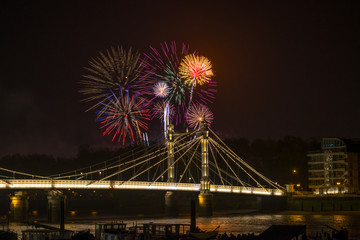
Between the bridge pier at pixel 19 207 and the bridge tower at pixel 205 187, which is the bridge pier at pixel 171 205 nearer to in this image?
the bridge tower at pixel 205 187

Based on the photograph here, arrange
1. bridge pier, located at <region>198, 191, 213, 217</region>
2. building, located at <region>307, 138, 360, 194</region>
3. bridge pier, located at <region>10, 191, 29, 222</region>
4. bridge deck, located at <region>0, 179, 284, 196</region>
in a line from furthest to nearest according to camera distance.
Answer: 1. building, located at <region>307, 138, 360, 194</region>
2. bridge pier, located at <region>198, 191, 213, 217</region>
3. bridge pier, located at <region>10, 191, 29, 222</region>
4. bridge deck, located at <region>0, 179, 284, 196</region>

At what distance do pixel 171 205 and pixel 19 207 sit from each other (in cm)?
1975

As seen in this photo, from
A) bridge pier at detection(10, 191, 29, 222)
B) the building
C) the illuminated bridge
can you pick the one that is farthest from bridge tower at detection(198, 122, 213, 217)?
bridge pier at detection(10, 191, 29, 222)

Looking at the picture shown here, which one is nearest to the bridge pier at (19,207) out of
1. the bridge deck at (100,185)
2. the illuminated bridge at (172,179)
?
the illuminated bridge at (172,179)

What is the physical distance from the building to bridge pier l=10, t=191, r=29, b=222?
42239 mm

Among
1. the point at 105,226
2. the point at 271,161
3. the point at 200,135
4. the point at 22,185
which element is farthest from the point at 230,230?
the point at 271,161

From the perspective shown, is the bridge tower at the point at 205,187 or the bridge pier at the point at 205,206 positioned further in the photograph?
the bridge tower at the point at 205,187

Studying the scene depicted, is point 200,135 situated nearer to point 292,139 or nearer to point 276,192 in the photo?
point 276,192

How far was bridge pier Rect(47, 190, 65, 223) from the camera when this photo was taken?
7617 centimetres

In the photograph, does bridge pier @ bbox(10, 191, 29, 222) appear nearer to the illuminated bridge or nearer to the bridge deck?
the illuminated bridge

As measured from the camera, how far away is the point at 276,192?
323 ft

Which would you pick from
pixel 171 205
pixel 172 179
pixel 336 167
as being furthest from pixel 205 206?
pixel 336 167

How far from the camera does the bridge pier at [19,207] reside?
264ft

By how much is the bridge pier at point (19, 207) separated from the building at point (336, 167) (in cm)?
4224
